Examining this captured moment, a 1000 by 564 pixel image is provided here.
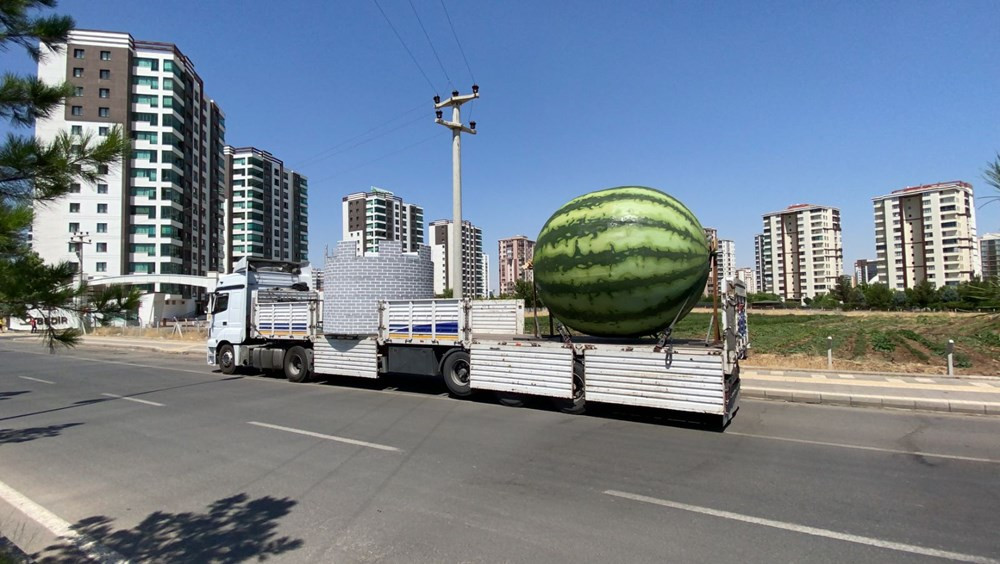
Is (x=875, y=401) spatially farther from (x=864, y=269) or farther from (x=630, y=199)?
(x=864, y=269)

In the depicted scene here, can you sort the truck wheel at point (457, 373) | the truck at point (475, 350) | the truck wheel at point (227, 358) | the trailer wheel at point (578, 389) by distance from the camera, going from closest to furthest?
1. the truck at point (475, 350)
2. the trailer wheel at point (578, 389)
3. the truck wheel at point (457, 373)
4. the truck wheel at point (227, 358)

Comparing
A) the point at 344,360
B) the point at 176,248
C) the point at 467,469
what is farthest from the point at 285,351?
the point at 176,248

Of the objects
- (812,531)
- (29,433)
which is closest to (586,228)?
(812,531)

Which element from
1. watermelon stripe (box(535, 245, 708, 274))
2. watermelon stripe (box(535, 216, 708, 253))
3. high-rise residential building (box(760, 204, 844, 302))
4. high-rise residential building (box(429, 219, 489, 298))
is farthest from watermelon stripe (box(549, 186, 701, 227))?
high-rise residential building (box(760, 204, 844, 302))

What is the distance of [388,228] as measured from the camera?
380 ft

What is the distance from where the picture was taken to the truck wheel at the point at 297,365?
1351 centimetres

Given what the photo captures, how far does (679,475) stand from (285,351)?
38.9 feet

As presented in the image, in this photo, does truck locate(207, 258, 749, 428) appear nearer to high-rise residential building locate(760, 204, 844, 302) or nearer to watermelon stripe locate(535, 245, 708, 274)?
watermelon stripe locate(535, 245, 708, 274)

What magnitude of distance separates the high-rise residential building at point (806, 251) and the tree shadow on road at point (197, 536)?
131m

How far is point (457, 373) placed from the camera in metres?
10.9

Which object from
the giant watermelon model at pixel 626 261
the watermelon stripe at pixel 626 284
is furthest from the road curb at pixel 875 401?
the watermelon stripe at pixel 626 284

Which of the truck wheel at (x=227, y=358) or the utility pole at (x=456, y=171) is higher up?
the utility pole at (x=456, y=171)

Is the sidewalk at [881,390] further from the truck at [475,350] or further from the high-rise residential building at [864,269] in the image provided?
the high-rise residential building at [864,269]

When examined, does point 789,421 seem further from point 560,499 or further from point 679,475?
point 560,499
